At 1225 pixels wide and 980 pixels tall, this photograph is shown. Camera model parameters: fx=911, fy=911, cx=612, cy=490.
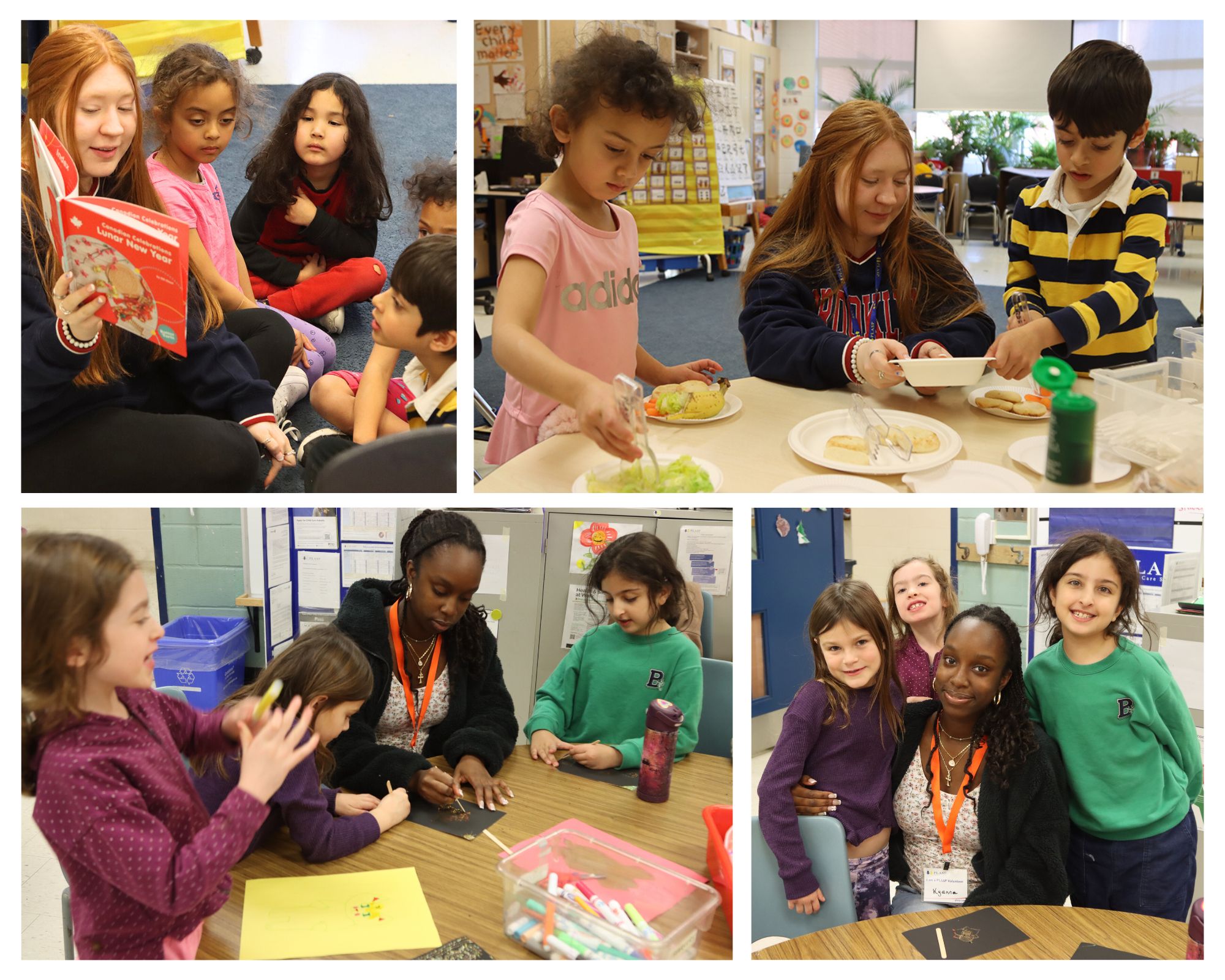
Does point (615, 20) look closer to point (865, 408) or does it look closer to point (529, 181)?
point (865, 408)

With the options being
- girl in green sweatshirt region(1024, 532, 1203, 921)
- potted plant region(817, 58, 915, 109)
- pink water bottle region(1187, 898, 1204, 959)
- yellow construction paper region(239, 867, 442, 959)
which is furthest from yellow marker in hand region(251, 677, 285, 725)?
potted plant region(817, 58, 915, 109)

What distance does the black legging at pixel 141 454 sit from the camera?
1404 mm

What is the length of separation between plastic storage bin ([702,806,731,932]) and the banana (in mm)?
653

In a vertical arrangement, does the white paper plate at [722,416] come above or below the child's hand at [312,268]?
below

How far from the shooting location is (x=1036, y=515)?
5.48 feet

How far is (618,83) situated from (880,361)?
24.6 inches

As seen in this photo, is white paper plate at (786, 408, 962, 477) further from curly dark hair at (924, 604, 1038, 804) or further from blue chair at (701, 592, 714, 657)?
blue chair at (701, 592, 714, 657)

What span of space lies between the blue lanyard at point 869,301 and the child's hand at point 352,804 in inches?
49.0

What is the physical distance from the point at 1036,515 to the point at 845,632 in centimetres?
41

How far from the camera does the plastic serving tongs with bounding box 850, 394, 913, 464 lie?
138 centimetres

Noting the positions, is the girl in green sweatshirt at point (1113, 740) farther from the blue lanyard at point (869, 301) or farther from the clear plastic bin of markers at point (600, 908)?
the clear plastic bin of markers at point (600, 908)

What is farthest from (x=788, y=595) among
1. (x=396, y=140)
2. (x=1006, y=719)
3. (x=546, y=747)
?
(x=396, y=140)

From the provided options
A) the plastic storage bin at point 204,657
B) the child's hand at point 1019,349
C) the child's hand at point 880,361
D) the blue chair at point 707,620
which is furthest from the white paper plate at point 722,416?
the plastic storage bin at point 204,657
